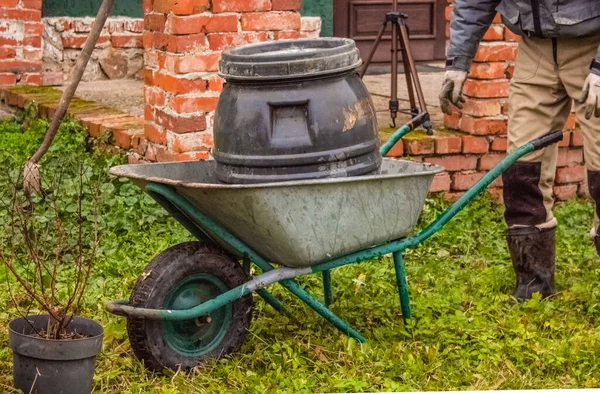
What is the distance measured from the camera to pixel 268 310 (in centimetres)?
432

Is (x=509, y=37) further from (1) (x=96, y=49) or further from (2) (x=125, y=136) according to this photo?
(1) (x=96, y=49)

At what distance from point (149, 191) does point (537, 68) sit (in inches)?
65.7

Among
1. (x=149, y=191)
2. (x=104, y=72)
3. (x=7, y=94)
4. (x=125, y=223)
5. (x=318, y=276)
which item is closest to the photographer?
(x=149, y=191)

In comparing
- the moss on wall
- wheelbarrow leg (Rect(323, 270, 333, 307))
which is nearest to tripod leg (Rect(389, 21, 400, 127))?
wheelbarrow leg (Rect(323, 270, 333, 307))

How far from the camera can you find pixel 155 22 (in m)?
5.47

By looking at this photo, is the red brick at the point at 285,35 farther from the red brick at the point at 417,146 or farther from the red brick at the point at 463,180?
the red brick at the point at 463,180

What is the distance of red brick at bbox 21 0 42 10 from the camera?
799cm

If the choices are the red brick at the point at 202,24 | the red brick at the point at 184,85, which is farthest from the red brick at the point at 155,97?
the red brick at the point at 202,24

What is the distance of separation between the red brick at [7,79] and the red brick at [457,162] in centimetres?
361

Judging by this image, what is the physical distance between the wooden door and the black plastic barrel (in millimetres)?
5547

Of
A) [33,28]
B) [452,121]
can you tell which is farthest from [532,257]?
[33,28]

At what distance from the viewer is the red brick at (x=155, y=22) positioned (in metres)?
5.37

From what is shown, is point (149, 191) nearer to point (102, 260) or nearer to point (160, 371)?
point (160, 371)

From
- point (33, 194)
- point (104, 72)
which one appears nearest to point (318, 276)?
point (33, 194)
